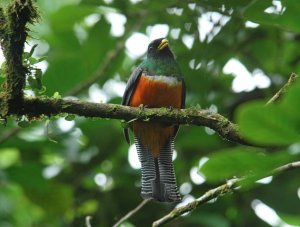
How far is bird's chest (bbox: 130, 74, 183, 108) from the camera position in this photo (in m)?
3.94

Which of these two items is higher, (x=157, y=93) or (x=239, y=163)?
(x=157, y=93)

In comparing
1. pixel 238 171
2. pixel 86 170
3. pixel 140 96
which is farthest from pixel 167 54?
pixel 238 171

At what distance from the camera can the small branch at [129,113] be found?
8.05ft

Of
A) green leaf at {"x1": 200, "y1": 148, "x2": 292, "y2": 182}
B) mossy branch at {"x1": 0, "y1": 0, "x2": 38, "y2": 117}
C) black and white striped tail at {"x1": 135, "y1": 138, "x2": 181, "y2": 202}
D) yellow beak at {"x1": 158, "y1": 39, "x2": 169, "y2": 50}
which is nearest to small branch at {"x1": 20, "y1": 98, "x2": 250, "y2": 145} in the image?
mossy branch at {"x1": 0, "y1": 0, "x2": 38, "y2": 117}

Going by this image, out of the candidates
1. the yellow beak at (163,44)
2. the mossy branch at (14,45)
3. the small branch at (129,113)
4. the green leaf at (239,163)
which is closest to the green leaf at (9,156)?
the yellow beak at (163,44)

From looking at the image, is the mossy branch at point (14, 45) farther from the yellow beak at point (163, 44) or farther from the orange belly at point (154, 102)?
the yellow beak at point (163, 44)

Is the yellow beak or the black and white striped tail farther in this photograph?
the yellow beak

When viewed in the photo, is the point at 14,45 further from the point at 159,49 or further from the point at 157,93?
the point at 159,49

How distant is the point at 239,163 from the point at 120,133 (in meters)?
3.60

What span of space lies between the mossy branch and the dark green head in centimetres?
187

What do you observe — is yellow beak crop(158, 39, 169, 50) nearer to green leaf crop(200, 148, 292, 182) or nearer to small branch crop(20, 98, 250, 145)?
small branch crop(20, 98, 250, 145)

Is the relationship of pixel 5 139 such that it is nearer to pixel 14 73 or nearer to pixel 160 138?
pixel 160 138

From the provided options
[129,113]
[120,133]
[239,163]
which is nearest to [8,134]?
[120,133]

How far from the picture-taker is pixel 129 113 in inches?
104
